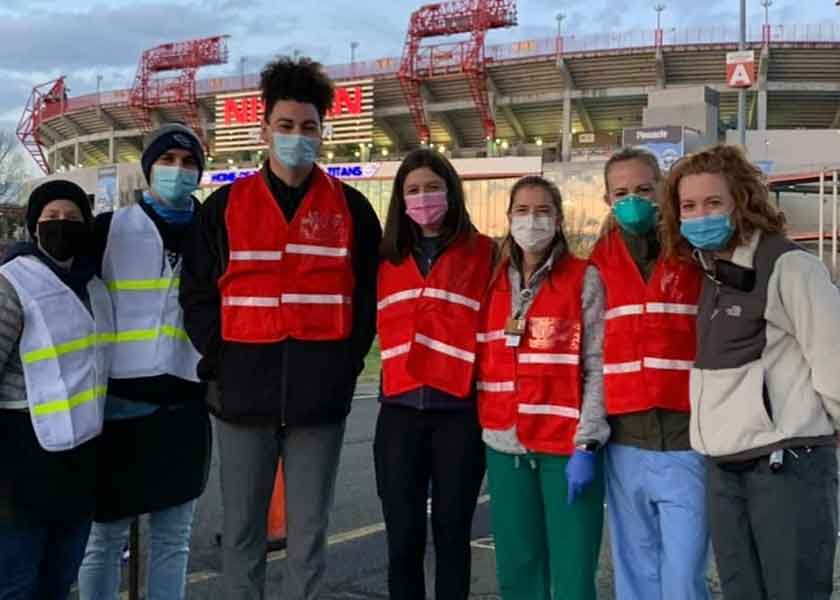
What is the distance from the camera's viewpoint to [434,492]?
3.88 meters

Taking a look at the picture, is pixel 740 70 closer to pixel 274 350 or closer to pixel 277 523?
pixel 277 523

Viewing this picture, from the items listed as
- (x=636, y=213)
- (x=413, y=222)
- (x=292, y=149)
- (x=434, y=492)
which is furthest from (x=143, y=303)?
(x=636, y=213)

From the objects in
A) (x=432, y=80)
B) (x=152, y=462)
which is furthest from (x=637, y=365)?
(x=432, y=80)

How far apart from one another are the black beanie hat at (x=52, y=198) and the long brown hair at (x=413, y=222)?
1.27m

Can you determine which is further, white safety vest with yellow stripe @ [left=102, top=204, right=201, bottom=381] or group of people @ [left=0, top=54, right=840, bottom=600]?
white safety vest with yellow stripe @ [left=102, top=204, right=201, bottom=381]

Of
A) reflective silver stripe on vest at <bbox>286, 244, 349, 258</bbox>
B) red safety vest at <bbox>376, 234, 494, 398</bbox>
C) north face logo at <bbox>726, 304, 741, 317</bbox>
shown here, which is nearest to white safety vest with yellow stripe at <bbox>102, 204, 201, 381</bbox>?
reflective silver stripe on vest at <bbox>286, 244, 349, 258</bbox>

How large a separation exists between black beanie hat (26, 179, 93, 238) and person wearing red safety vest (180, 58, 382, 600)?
46 cm

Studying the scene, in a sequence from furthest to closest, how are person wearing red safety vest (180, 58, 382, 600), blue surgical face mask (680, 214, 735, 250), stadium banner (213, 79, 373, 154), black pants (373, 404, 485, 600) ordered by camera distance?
1. stadium banner (213, 79, 373, 154)
2. black pants (373, 404, 485, 600)
3. person wearing red safety vest (180, 58, 382, 600)
4. blue surgical face mask (680, 214, 735, 250)

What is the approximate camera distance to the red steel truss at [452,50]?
177ft

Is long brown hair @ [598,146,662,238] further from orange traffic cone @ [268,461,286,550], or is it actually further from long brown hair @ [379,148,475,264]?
orange traffic cone @ [268,461,286,550]

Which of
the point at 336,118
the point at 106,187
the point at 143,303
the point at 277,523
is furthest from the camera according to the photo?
the point at 106,187

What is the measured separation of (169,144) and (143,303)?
769 mm

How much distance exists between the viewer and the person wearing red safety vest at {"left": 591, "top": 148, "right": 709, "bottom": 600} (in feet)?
11.4

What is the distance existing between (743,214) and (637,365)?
2.30ft
